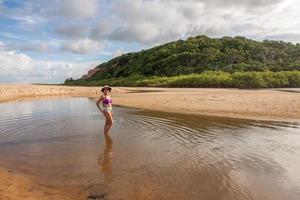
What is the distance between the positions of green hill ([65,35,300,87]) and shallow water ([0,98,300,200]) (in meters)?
45.0

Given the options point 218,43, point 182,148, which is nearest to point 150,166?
point 182,148

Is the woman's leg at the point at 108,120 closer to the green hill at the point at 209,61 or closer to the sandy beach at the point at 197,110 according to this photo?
the sandy beach at the point at 197,110

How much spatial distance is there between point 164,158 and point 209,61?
78110 mm

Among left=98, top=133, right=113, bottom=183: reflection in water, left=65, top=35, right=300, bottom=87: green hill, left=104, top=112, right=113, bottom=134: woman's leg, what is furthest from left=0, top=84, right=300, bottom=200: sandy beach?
left=65, top=35, right=300, bottom=87: green hill

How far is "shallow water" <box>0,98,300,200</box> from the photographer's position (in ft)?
24.0

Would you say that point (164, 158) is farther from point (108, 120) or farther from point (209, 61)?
point (209, 61)

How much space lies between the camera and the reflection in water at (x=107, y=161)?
27.1 feet

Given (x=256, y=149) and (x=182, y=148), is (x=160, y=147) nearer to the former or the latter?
(x=182, y=148)

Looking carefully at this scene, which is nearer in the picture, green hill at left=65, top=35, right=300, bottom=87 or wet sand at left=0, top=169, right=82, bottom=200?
wet sand at left=0, top=169, right=82, bottom=200

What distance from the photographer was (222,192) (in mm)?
7070

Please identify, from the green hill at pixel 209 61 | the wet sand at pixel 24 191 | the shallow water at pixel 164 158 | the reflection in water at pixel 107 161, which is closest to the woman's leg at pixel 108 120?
the shallow water at pixel 164 158

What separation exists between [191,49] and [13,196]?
94.6 m

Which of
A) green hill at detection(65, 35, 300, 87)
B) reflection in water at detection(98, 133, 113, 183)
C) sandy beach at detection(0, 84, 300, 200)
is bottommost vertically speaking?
reflection in water at detection(98, 133, 113, 183)

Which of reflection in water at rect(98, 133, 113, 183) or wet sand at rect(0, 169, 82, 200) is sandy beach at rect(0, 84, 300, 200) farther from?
reflection in water at rect(98, 133, 113, 183)
